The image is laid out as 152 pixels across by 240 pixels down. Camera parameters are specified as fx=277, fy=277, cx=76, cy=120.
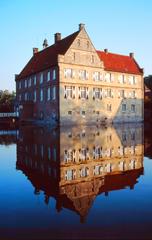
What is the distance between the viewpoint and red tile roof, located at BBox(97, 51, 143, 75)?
56.0 metres

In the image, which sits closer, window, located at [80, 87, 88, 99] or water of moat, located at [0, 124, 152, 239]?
water of moat, located at [0, 124, 152, 239]

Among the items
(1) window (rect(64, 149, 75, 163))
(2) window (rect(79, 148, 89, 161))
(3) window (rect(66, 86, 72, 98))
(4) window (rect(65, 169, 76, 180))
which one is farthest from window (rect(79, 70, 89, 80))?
(4) window (rect(65, 169, 76, 180))

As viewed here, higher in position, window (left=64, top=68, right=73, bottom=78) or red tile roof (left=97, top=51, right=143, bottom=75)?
red tile roof (left=97, top=51, right=143, bottom=75)

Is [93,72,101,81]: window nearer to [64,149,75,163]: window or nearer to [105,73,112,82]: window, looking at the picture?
[105,73,112,82]: window

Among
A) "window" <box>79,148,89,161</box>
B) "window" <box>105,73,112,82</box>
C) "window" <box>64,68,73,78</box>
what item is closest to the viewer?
"window" <box>79,148,89,161</box>

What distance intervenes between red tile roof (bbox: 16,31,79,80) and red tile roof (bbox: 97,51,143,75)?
31.8ft

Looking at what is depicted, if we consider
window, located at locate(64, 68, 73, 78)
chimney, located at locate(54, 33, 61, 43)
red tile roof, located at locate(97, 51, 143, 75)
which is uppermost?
chimney, located at locate(54, 33, 61, 43)

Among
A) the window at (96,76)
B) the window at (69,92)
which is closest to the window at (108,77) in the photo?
the window at (96,76)

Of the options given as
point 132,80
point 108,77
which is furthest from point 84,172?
point 132,80

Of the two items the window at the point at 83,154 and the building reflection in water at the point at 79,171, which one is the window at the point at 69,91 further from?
the window at the point at 83,154

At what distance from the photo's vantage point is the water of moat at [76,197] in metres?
5.75

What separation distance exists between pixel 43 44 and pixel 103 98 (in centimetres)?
2095

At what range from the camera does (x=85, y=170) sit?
1174cm

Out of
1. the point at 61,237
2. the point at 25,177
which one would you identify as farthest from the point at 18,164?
the point at 61,237
